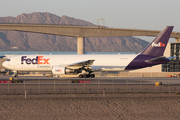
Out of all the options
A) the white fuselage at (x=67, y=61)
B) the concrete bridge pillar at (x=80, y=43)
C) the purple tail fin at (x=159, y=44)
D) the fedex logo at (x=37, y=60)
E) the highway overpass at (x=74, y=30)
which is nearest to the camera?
the purple tail fin at (x=159, y=44)

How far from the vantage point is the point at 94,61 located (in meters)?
49.8

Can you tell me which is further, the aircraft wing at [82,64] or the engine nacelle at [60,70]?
the aircraft wing at [82,64]

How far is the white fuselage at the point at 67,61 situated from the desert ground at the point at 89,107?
2121cm

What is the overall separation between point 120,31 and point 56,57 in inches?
1278

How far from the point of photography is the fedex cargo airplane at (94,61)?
4703 cm

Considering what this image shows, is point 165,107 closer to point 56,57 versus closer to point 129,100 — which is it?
point 129,100

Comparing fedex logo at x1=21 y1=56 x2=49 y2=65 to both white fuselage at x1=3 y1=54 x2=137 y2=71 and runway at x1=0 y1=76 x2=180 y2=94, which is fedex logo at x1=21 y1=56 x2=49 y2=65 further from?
runway at x1=0 y1=76 x2=180 y2=94

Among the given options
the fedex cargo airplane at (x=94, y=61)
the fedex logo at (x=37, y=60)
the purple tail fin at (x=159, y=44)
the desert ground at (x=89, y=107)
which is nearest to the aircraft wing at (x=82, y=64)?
the fedex cargo airplane at (x=94, y=61)

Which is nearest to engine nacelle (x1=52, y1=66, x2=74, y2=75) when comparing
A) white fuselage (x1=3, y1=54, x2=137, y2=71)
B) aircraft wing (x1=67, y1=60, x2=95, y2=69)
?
aircraft wing (x1=67, y1=60, x2=95, y2=69)

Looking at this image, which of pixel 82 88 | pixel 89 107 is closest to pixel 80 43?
pixel 82 88

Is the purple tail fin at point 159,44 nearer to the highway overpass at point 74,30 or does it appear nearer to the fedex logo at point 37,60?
the fedex logo at point 37,60

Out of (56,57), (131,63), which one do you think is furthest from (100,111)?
(56,57)

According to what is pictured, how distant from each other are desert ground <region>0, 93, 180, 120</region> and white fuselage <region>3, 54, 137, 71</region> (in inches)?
835

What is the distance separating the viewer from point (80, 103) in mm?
25359
